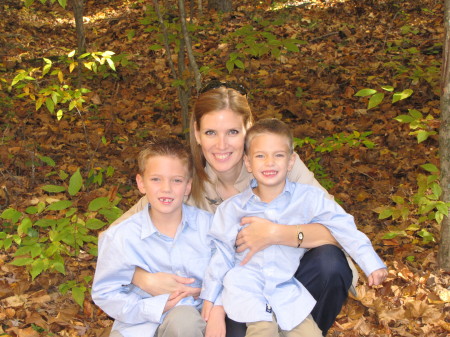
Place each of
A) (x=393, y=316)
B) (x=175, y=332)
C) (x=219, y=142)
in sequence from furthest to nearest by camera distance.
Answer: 1. (x=393, y=316)
2. (x=219, y=142)
3. (x=175, y=332)

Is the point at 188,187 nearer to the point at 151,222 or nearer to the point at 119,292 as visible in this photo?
the point at 151,222

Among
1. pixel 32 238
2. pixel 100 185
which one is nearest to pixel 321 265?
pixel 32 238

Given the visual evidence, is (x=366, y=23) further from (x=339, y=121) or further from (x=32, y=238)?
(x=32, y=238)

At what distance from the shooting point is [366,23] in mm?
7973

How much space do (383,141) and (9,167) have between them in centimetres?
391

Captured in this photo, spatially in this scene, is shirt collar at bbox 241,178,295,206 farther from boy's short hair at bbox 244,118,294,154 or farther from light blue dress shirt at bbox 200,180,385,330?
boy's short hair at bbox 244,118,294,154

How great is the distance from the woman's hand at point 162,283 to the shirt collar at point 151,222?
0.63 ft

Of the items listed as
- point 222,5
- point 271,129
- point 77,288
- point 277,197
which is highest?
point 222,5

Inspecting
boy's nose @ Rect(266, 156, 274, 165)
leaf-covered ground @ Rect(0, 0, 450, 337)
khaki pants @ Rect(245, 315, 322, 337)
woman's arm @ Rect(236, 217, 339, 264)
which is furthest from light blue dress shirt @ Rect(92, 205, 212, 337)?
leaf-covered ground @ Rect(0, 0, 450, 337)

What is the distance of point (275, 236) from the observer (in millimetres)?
2543

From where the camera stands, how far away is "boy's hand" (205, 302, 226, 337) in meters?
2.40

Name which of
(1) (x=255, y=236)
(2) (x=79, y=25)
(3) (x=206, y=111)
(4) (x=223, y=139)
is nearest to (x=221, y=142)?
(4) (x=223, y=139)

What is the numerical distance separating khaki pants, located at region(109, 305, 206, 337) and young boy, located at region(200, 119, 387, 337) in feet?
0.25

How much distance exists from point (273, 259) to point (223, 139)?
70 cm
